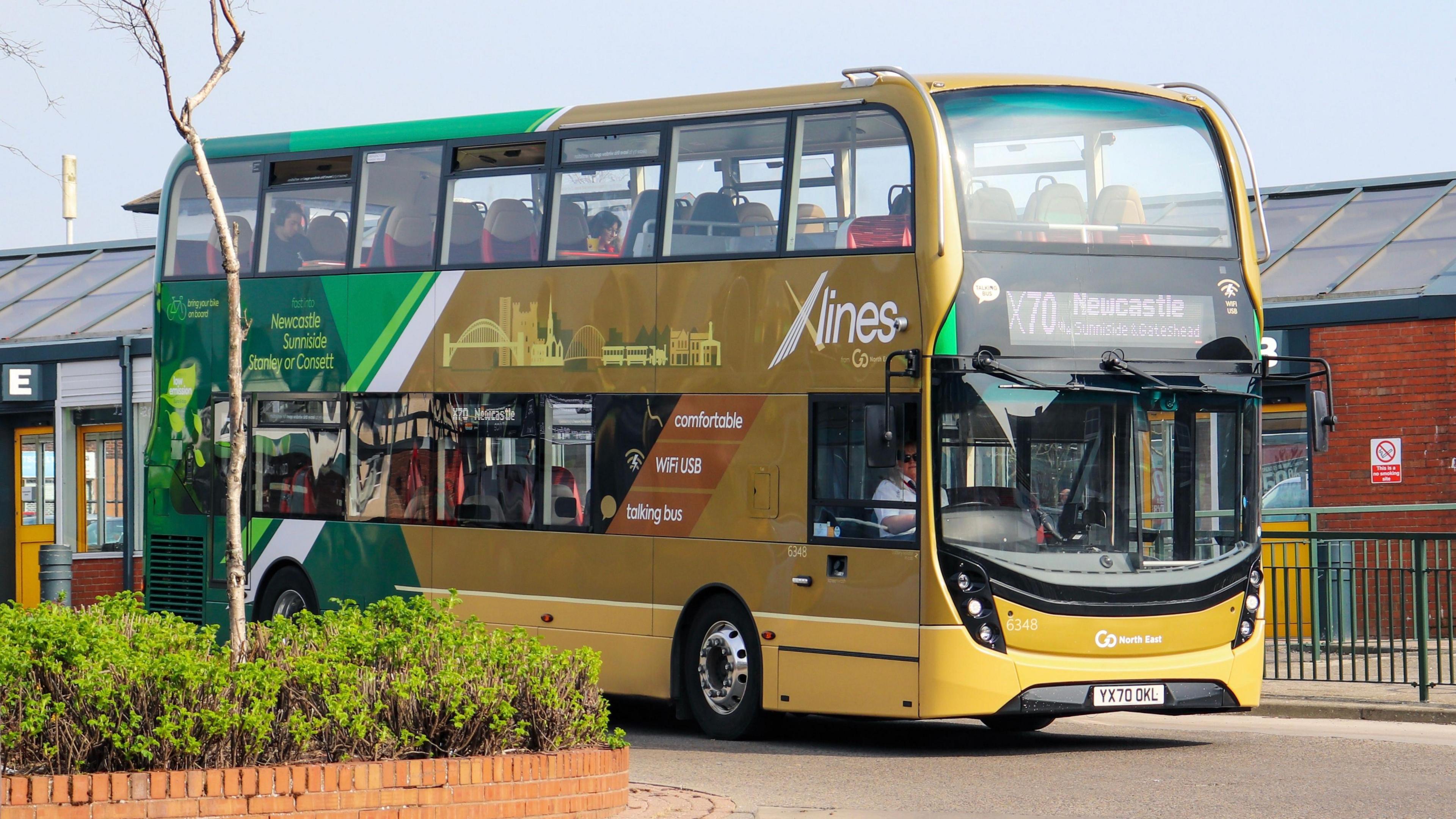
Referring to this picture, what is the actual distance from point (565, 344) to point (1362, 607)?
6.76m

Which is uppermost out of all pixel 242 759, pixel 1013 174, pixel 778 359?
pixel 1013 174

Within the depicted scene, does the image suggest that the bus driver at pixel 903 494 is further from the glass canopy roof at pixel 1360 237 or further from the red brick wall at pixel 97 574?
the red brick wall at pixel 97 574

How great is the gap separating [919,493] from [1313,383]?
9973 mm

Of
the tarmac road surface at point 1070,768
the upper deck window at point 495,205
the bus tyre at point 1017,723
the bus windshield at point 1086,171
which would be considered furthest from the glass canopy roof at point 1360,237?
the upper deck window at point 495,205

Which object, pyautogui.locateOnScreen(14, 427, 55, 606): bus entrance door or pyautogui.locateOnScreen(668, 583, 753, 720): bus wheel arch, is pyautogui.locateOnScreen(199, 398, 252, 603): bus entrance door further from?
pyautogui.locateOnScreen(14, 427, 55, 606): bus entrance door

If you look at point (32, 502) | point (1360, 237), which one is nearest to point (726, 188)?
point (1360, 237)

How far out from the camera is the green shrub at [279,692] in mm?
8000

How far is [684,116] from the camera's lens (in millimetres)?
13344

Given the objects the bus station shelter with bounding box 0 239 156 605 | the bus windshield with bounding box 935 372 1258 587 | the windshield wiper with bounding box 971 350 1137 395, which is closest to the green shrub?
the bus windshield with bounding box 935 372 1258 587

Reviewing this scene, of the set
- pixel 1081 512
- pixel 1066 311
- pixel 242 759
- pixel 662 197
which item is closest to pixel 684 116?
pixel 662 197

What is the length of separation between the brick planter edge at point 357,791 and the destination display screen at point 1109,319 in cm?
423

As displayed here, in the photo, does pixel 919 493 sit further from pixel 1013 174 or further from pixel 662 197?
pixel 662 197

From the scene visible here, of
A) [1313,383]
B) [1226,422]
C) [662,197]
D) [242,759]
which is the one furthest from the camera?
[1313,383]

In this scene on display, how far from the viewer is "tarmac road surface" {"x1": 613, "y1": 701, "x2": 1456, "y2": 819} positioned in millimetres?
9609
